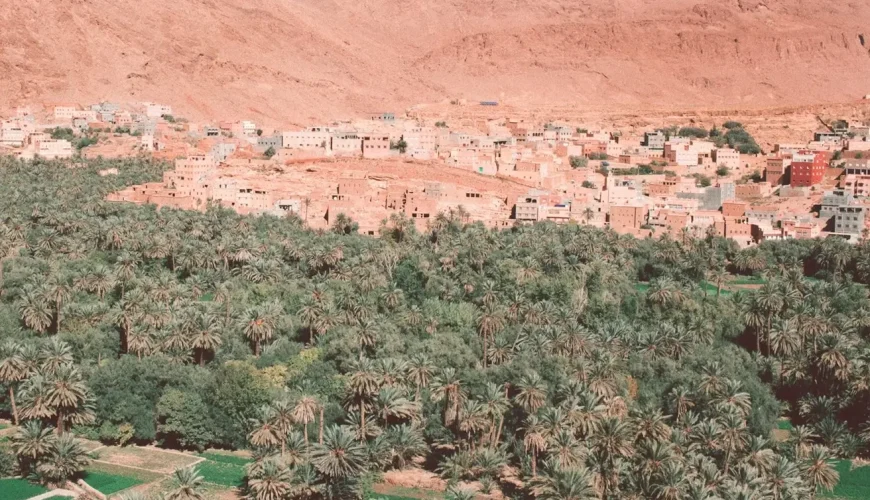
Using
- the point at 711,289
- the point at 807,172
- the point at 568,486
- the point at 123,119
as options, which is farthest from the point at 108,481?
the point at 123,119

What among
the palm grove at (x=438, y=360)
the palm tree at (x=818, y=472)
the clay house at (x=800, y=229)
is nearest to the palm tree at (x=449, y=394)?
the palm grove at (x=438, y=360)

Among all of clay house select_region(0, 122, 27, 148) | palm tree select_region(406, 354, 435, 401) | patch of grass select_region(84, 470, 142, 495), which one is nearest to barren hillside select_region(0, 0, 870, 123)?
clay house select_region(0, 122, 27, 148)

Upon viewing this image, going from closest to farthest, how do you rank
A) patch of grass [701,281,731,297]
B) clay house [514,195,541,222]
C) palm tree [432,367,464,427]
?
palm tree [432,367,464,427]
patch of grass [701,281,731,297]
clay house [514,195,541,222]

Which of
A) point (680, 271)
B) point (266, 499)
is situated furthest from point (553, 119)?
point (266, 499)

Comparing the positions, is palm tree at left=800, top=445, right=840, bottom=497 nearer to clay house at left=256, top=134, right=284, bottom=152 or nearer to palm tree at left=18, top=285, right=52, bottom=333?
palm tree at left=18, top=285, right=52, bottom=333

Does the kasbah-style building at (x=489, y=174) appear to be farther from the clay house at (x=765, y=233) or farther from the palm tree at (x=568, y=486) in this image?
the palm tree at (x=568, y=486)

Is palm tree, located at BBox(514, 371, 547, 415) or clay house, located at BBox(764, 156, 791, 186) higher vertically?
clay house, located at BBox(764, 156, 791, 186)
